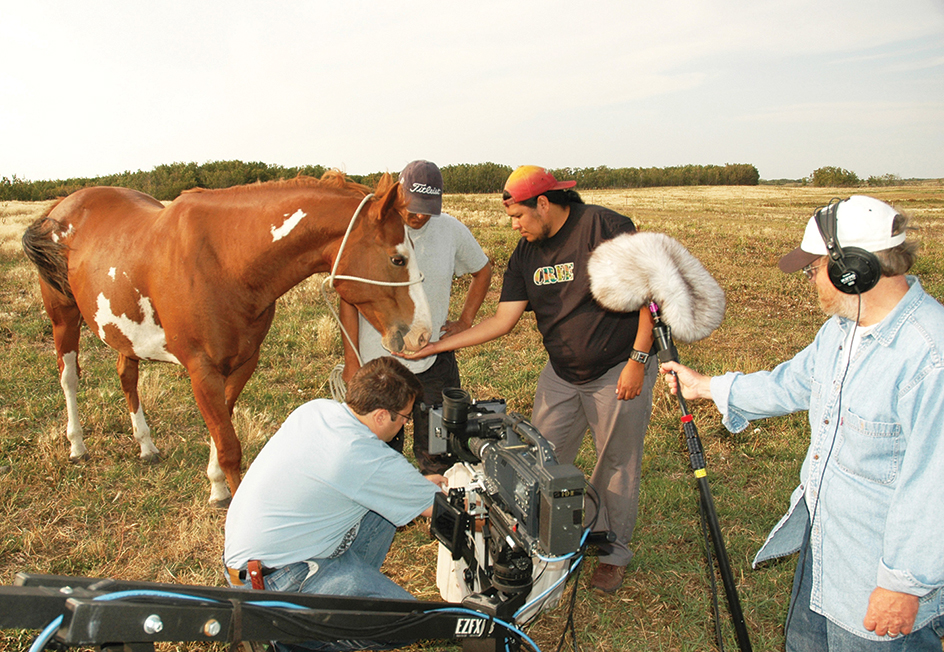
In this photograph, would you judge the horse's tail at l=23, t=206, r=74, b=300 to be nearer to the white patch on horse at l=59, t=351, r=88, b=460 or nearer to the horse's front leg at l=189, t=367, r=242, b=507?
the white patch on horse at l=59, t=351, r=88, b=460

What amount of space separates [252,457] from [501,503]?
368cm

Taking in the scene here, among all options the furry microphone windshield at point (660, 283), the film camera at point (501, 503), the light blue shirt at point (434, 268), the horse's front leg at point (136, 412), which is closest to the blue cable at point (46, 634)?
the film camera at point (501, 503)

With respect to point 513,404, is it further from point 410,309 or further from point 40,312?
point 40,312

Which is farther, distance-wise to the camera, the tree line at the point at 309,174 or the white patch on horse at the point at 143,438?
the tree line at the point at 309,174

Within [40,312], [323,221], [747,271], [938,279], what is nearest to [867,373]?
[323,221]

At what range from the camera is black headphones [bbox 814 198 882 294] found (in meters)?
1.87

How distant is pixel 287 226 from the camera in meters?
3.87

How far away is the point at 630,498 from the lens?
3.59m

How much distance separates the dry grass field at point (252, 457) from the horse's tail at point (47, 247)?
1.48m

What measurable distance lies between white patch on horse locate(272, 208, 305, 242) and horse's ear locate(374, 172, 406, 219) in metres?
0.52

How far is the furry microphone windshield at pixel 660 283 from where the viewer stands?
250 centimetres

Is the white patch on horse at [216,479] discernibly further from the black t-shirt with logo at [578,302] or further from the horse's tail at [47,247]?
the black t-shirt with logo at [578,302]

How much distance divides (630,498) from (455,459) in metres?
1.40

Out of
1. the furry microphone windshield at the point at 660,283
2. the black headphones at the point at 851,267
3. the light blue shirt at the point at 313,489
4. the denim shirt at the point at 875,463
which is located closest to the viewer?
the denim shirt at the point at 875,463
